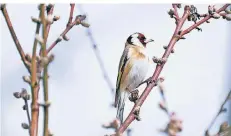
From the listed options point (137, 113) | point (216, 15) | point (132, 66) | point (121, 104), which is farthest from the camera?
point (132, 66)

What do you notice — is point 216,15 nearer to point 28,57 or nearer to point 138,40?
point 28,57

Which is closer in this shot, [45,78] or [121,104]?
[45,78]

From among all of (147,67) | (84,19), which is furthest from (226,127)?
(147,67)

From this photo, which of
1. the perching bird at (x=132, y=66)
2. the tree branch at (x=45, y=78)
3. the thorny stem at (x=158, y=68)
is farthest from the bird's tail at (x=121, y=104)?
the tree branch at (x=45, y=78)

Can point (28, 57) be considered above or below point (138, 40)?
above

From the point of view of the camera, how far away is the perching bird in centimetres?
129

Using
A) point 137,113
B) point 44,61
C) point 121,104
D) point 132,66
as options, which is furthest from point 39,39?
point 132,66

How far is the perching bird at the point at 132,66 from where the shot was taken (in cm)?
129

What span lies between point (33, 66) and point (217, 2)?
2.31ft

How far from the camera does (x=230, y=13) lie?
84cm

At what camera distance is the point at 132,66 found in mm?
1445

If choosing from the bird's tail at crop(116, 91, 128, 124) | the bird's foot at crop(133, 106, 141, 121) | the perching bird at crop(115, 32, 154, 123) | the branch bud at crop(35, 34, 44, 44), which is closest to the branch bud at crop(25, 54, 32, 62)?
the branch bud at crop(35, 34, 44, 44)

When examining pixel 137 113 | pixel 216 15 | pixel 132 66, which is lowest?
pixel 132 66

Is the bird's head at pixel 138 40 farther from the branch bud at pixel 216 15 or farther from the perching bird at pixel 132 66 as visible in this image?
the branch bud at pixel 216 15
